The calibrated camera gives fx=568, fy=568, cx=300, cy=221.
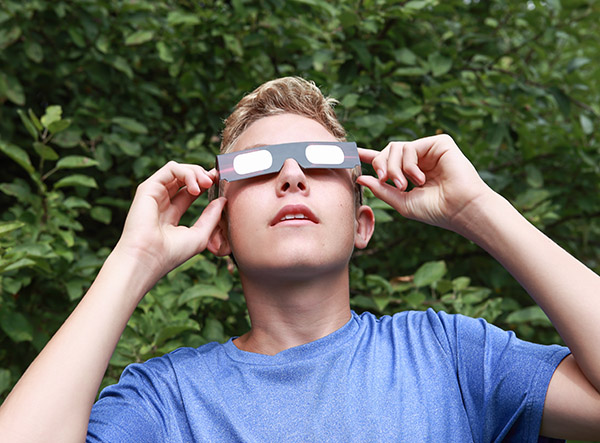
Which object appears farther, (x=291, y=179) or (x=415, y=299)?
(x=415, y=299)

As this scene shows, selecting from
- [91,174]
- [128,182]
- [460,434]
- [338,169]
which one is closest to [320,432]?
[460,434]

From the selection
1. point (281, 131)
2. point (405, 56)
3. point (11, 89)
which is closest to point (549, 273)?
point (281, 131)

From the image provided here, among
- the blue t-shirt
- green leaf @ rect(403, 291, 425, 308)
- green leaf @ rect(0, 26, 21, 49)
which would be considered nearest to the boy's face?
the blue t-shirt

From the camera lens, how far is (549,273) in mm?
1358

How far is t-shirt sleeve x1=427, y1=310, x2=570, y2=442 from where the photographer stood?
4.45 ft

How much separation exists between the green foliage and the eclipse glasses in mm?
575

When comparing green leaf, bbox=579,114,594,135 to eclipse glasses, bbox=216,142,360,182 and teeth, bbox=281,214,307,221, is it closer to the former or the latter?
eclipse glasses, bbox=216,142,360,182

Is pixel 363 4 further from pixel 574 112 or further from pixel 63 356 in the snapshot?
pixel 63 356

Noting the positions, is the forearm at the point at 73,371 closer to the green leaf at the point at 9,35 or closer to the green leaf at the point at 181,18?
the green leaf at the point at 181,18

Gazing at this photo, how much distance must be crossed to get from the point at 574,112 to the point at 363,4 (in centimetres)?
125

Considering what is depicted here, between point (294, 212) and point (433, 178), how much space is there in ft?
1.39

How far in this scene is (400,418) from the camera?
139 centimetres

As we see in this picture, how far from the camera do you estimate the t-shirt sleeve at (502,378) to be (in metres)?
1.36

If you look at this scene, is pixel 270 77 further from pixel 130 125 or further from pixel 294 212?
pixel 294 212
